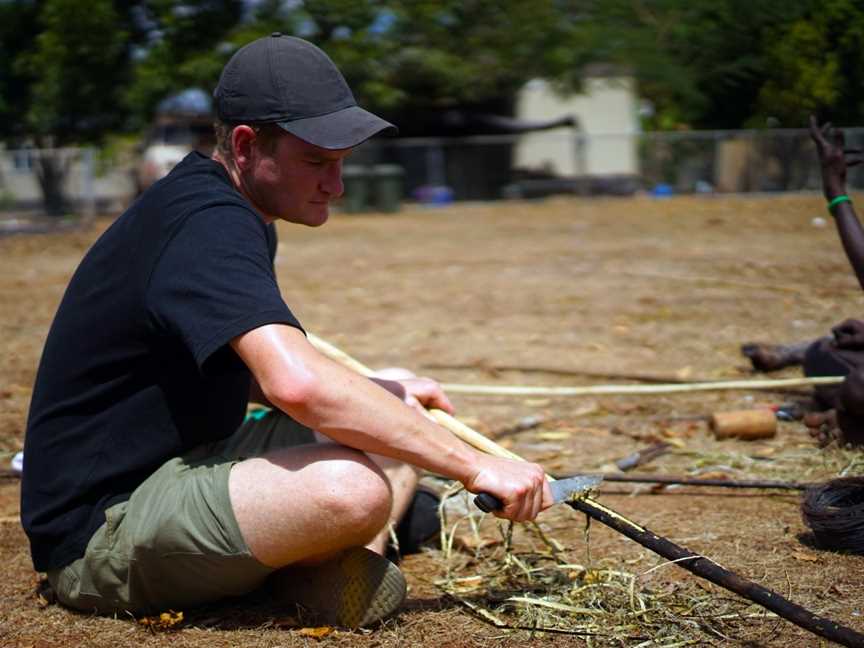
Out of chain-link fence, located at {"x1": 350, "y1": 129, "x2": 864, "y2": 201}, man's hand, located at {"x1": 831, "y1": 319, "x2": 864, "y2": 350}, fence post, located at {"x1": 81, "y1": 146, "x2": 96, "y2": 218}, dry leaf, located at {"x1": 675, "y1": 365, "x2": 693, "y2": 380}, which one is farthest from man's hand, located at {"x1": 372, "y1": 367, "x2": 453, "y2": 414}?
chain-link fence, located at {"x1": 350, "y1": 129, "x2": 864, "y2": 201}

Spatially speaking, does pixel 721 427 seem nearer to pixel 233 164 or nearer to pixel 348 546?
pixel 348 546

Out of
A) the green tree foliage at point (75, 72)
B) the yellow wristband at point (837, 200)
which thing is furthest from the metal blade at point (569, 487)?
the green tree foliage at point (75, 72)

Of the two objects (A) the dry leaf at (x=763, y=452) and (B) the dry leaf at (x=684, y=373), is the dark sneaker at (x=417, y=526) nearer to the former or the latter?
(A) the dry leaf at (x=763, y=452)

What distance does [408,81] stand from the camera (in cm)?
2636

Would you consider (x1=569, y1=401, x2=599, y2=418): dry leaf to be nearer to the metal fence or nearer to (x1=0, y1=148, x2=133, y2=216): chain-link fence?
(x1=0, y1=148, x2=133, y2=216): chain-link fence

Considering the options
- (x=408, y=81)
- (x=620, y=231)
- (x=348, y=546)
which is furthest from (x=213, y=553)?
(x=408, y=81)

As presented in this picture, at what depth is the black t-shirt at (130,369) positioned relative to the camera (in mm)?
2678

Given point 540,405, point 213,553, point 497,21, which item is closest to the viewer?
point 213,553

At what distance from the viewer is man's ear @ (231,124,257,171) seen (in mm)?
2889

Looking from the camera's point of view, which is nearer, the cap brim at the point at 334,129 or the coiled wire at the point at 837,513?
the cap brim at the point at 334,129

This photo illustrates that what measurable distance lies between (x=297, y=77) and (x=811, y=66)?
260 inches

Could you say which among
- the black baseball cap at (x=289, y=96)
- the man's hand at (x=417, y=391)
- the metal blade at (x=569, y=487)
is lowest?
the metal blade at (x=569, y=487)

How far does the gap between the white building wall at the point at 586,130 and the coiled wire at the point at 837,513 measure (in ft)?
71.2

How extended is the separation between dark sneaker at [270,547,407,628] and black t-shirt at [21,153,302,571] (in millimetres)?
559
